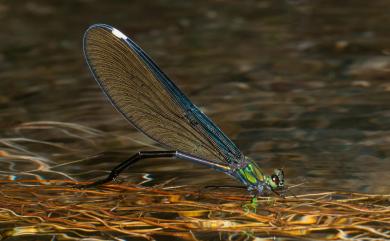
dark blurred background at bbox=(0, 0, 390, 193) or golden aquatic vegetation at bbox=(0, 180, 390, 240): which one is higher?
dark blurred background at bbox=(0, 0, 390, 193)

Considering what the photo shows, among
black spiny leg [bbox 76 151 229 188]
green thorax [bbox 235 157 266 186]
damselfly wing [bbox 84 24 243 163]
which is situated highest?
damselfly wing [bbox 84 24 243 163]

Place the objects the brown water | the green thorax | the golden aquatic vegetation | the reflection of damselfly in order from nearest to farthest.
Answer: the golden aquatic vegetation
the reflection of damselfly
the green thorax
the brown water

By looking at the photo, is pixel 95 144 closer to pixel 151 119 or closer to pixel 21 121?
pixel 21 121

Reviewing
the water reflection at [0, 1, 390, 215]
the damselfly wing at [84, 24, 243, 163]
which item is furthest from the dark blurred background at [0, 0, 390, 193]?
the damselfly wing at [84, 24, 243, 163]

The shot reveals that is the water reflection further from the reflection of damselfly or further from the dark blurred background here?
the reflection of damselfly

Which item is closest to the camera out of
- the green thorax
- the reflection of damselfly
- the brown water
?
the reflection of damselfly
